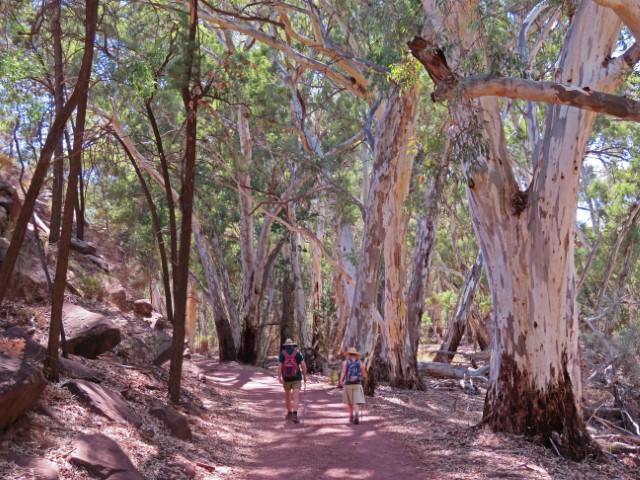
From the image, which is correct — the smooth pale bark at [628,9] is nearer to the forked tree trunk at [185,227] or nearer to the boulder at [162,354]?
the forked tree trunk at [185,227]

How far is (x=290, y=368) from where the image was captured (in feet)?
33.7

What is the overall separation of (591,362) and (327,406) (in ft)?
29.8

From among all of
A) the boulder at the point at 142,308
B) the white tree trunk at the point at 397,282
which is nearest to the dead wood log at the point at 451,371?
the white tree trunk at the point at 397,282

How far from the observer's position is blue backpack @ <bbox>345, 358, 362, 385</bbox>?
10.2 metres

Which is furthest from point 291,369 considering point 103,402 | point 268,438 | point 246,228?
point 246,228

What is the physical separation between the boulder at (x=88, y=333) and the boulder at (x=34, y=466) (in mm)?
4436

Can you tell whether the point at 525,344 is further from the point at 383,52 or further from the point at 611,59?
the point at 383,52

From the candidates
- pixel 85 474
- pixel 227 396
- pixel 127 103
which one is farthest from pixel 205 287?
pixel 85 474

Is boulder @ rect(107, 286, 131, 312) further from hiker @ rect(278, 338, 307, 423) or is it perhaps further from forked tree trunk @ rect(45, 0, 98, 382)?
forked tree trunk @ rect(45, 0, 98, 382)

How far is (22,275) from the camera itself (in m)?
11.6

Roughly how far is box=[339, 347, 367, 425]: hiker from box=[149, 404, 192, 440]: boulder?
2619mm

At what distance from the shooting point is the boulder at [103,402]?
23.8 feet

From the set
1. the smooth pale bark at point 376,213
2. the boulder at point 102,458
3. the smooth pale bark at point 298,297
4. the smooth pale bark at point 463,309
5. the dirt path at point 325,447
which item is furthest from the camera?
the smooth pale bark at point 298,297

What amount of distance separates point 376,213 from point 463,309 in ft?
28.3
